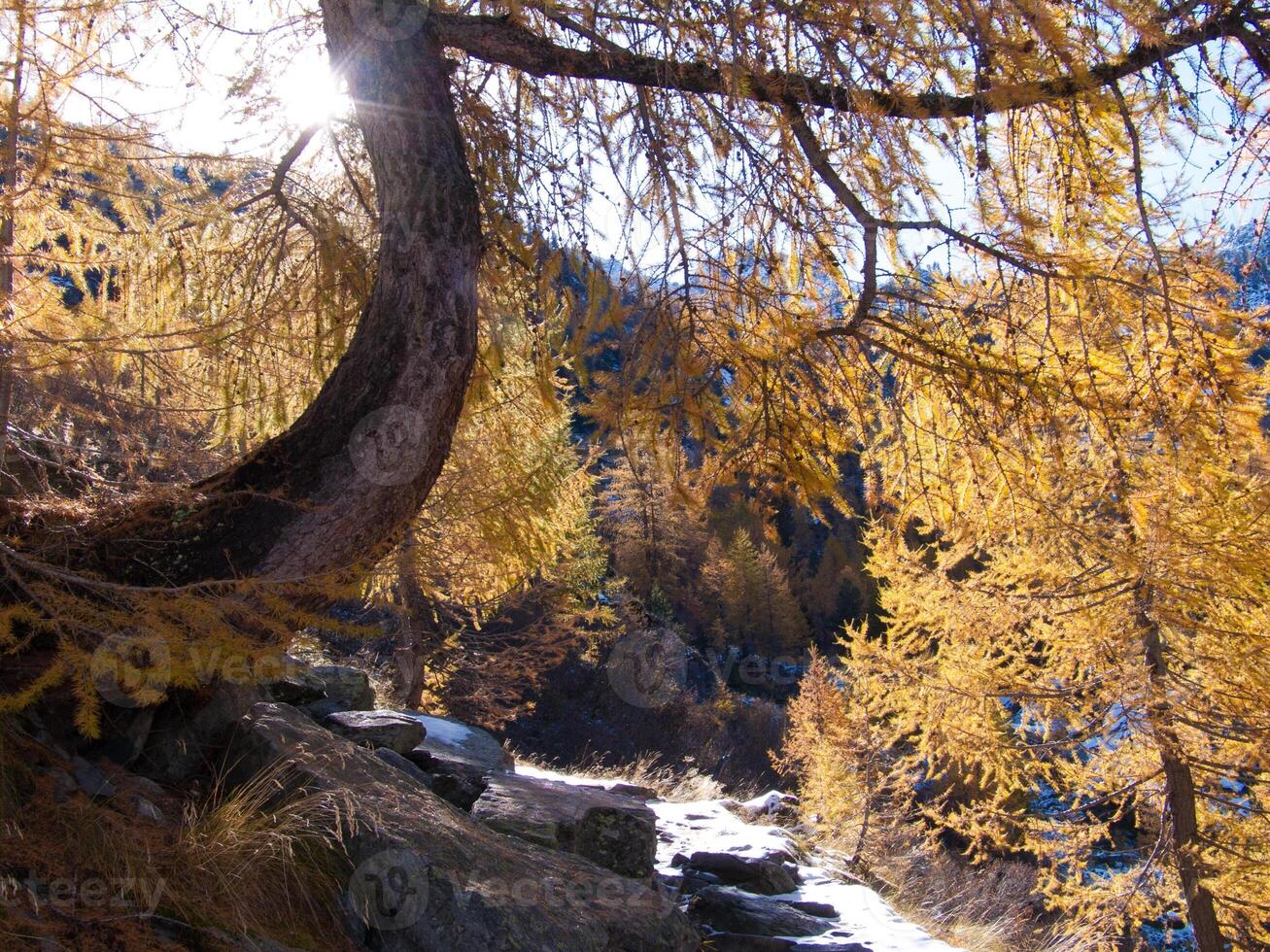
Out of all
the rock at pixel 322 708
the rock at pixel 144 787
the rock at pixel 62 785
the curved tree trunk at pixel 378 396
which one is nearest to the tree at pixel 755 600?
the rock at pixel 322 708

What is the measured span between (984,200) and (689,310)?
1121 mm

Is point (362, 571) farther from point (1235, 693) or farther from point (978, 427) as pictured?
point (1235, 693)

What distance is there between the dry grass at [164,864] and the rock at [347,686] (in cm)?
326

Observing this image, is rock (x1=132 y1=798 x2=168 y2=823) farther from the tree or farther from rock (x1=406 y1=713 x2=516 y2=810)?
the tree

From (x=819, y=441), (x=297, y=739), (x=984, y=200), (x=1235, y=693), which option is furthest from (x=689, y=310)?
(x=1235, y=693)

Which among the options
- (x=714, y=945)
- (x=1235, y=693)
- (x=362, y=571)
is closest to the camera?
(x=362, y=571)

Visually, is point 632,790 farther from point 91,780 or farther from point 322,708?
point 91,780

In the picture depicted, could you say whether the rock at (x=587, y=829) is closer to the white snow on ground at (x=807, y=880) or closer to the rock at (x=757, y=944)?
the rock at (x=757, y=944)

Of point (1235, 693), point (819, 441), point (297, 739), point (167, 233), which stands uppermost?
point (167, 233)

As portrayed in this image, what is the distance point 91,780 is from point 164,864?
46 cm

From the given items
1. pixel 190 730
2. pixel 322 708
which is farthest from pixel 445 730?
pixel 190 730

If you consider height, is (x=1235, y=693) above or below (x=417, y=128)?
below

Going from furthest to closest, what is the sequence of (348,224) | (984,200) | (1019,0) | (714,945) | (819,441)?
(348,224) < (714,945) < (819,441) < (984,200) < (1019,0)

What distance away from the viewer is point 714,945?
4145 mm
